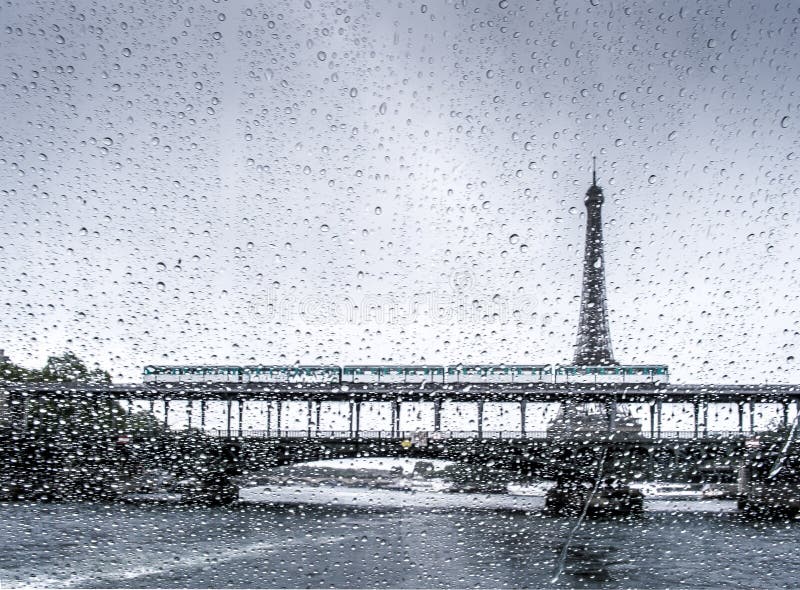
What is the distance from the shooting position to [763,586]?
766 centimetres

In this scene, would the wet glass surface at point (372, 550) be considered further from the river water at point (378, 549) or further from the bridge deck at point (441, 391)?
the bridge deck at point (441, 391)

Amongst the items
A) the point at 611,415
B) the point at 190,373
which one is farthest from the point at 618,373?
the point at 190,373

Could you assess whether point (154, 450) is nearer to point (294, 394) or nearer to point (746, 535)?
point (294, 394)

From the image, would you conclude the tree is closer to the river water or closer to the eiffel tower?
the river water

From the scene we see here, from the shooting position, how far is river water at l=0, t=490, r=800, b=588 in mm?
7277

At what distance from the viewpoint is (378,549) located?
40.6 ft

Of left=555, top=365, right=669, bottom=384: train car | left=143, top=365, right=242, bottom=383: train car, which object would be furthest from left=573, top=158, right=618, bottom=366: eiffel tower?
left=143, top=365, right=242, bottom=383: train car

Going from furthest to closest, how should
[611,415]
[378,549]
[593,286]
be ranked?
[378,549] < [611,415] < [593,286]

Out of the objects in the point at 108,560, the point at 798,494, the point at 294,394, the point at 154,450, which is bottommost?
the point at 108,560

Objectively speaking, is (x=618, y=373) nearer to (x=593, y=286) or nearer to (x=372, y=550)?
(x=593, y=286)

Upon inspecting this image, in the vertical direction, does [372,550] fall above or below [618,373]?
below

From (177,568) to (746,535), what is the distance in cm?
1116

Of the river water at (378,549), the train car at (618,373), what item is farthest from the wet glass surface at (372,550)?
the train car at (618,373)

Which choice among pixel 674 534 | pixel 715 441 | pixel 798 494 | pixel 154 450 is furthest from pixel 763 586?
pixel 674 534
